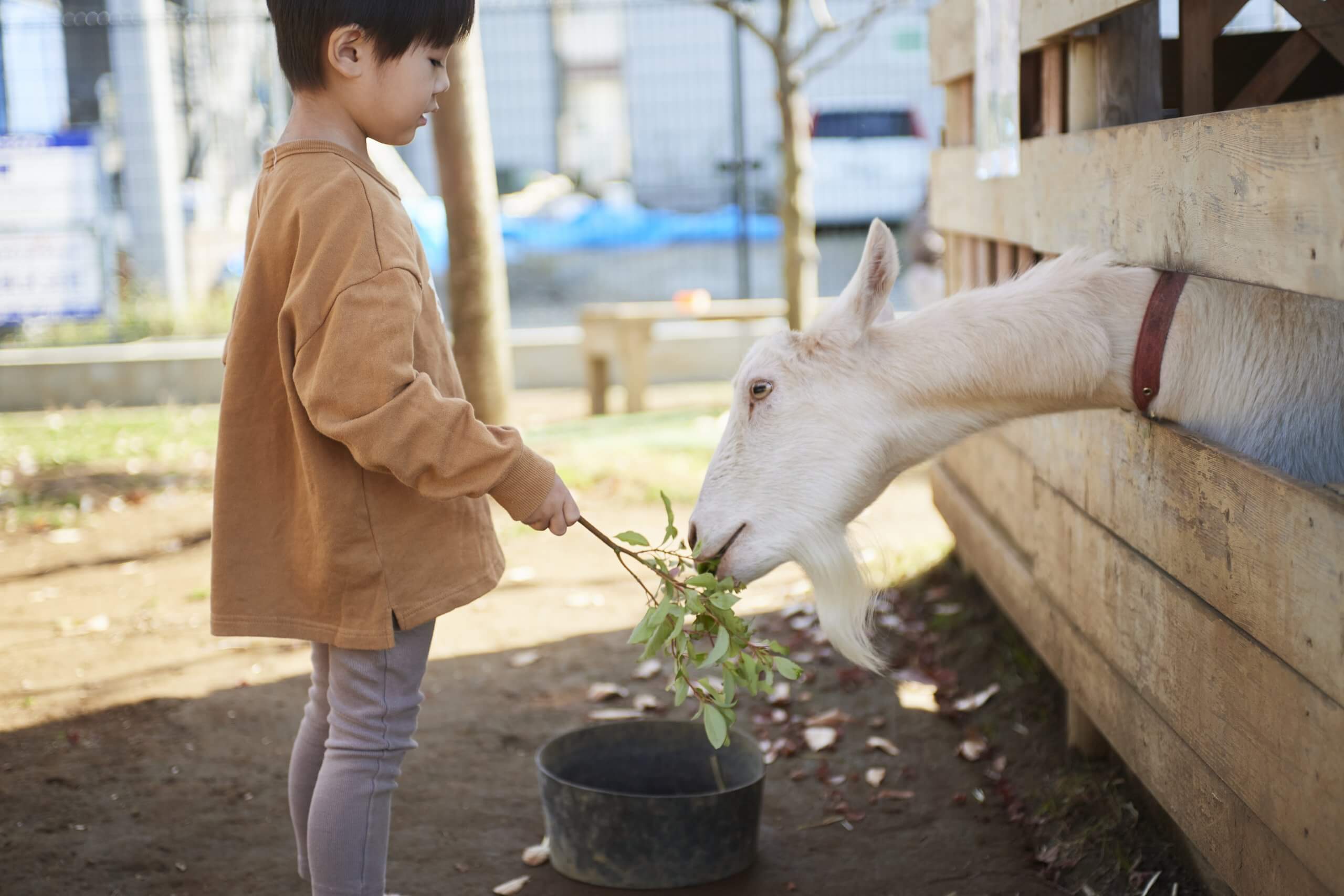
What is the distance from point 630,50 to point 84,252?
7.15m

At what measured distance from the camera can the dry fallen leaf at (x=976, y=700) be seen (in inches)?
165

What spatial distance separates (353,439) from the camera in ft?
7.44

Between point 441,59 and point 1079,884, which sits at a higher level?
point 441,59

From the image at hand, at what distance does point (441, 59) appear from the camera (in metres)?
2.47

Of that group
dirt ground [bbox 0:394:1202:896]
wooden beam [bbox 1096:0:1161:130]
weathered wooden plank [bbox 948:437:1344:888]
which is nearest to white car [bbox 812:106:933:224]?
dirt ground [bbox 0:394:1202:896]

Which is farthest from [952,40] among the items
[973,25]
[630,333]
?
[630,333]

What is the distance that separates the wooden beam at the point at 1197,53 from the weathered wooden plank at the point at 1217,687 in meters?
1.06

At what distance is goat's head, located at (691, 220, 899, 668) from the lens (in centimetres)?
274

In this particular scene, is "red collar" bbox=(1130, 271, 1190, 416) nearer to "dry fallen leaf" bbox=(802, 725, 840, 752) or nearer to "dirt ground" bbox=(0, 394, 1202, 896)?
"dirt ground" bbox=(0, 394, 1202, 896)

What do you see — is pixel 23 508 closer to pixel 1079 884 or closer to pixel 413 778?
pixel 413 778

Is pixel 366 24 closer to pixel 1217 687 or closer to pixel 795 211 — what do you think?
pixel 1217 687

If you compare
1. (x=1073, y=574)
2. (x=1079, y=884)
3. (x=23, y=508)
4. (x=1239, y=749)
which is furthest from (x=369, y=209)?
(x=23, y=508)

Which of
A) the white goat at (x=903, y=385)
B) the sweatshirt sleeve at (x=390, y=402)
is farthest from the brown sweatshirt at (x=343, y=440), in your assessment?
the white goat at (x=903, y=385)

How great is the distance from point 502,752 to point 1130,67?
2.66m
